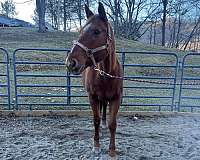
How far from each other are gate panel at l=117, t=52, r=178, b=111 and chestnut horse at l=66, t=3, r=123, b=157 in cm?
122

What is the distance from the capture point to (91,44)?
3.46 metres

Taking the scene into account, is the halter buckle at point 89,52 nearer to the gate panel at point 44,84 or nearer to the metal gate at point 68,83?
the gate panel at point 44,84

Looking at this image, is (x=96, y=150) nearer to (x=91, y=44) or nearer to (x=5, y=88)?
(x=91, y=44)

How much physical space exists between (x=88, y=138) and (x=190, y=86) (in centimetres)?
681

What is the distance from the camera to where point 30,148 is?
449 cm

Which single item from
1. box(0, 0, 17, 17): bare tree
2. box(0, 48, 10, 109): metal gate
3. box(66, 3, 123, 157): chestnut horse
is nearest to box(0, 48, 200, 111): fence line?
box(0, 48, 10, 109): metal gate

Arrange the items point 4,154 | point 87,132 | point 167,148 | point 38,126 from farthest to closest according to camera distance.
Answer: point 38,126, point 87,132, point 167,148, point 4,154

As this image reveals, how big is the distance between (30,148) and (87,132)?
1.14m

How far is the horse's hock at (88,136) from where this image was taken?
4355mm

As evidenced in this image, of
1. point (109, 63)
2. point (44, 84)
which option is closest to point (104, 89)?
point (109, 63)

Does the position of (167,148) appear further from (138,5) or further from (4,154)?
(138,5)

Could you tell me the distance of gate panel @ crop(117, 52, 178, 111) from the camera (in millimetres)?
6629

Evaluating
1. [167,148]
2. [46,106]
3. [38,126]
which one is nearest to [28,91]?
[46,106]

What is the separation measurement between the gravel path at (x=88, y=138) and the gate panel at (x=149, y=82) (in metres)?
0.70
